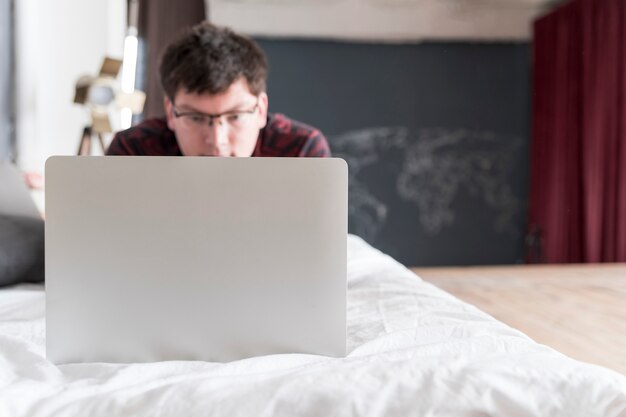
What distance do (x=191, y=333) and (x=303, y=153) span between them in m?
1.16

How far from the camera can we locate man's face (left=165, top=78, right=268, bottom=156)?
5.27 feet

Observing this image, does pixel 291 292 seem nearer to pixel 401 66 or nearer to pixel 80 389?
pixel 80 389

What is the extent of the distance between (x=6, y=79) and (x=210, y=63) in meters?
1.49

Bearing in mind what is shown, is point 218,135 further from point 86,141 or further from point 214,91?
point 86,141

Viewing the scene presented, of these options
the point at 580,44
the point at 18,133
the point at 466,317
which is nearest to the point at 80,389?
the point at 466,317

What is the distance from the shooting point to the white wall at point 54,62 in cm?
279

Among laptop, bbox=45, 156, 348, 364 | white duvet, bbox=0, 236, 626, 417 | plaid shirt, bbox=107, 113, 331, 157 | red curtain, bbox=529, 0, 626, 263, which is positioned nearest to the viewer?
white duvet, bbox=0, 236, 626, 417

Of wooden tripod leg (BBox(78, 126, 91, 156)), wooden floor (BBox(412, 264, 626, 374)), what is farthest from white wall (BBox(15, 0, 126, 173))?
wooden floor (BBox(412, 264, 626, 374))

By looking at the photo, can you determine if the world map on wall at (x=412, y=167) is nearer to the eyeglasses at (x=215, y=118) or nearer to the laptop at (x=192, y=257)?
the eyeglasses at (x=215, y=118)

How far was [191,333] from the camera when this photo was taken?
30.8 inches

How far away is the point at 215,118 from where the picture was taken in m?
1.60

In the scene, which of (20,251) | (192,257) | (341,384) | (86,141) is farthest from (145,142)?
(341,384)

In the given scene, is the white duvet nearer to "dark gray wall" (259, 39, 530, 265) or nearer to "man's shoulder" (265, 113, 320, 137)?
"man's shoulder" (265, 113, 320, 137)

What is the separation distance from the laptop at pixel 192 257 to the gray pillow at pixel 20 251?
2.25ft
